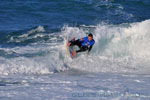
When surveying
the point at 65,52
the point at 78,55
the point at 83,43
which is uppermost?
the point at 83,43

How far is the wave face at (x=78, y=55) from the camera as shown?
1116 centimetres

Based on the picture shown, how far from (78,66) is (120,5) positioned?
11827 mm

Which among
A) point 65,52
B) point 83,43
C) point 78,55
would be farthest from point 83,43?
point 65,52

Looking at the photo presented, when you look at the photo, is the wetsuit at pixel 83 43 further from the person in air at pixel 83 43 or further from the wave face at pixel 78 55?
the wave face at pixel 78 55

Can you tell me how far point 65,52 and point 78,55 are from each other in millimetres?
595

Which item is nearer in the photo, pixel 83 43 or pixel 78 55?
pixel 83 43

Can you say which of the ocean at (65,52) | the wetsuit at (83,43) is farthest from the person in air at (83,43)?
the ocean at (65,52)

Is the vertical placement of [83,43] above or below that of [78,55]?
above

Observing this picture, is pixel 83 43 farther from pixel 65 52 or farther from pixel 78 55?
pixel 65 52

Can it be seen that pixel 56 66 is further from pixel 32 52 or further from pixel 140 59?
pixel 140 59

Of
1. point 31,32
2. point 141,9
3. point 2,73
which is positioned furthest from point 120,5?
point 2,73

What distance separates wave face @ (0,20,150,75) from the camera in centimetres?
1116

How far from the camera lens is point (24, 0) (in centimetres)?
2144

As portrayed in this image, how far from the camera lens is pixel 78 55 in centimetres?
1239
